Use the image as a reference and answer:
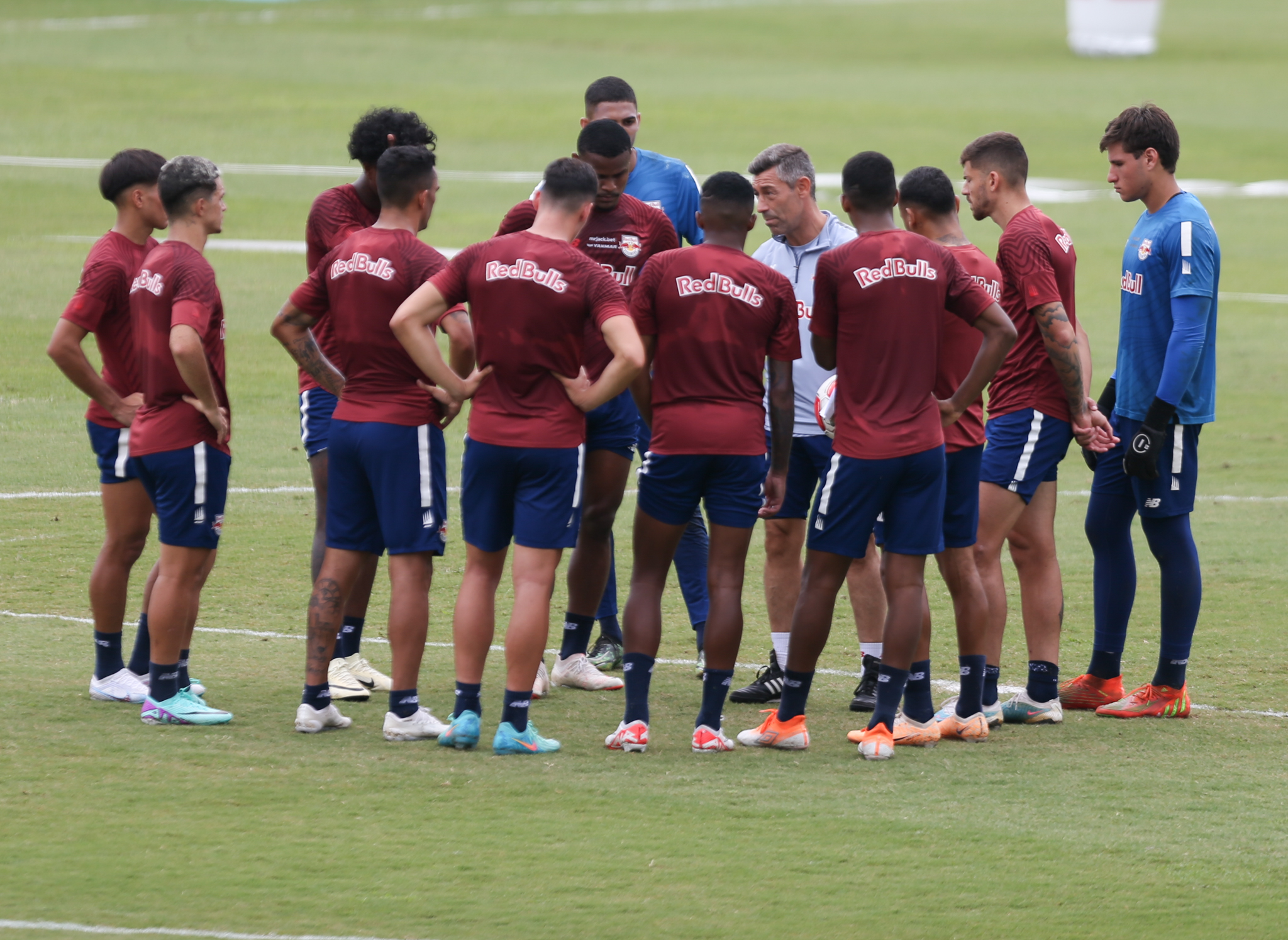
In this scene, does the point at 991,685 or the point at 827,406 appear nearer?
the point at 827,406

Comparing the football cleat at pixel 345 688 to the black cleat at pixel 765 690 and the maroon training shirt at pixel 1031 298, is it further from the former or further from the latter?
the maroon training shirt at pixel 1031 298

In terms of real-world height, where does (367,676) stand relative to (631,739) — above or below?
below

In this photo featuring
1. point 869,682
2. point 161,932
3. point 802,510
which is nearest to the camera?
point 161,932

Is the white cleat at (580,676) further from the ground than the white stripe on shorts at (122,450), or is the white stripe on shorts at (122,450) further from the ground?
the white stripe on shorts at (122,450)

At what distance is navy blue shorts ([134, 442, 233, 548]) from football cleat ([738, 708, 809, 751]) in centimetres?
229

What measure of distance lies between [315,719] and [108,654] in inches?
41.3

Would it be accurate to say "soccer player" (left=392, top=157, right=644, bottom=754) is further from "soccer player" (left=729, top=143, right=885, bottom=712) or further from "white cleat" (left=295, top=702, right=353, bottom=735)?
"soccer player" (left=729, top=143, right=885, bottom=712)

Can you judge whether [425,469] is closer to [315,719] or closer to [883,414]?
[315,719]

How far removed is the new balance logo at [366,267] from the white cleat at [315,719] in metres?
1.70

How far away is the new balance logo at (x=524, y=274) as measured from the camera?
21.2ft

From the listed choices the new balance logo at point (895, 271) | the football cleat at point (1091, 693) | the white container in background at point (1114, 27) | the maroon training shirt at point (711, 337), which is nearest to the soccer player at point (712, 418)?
the maroon training shirt at point (711, 337)

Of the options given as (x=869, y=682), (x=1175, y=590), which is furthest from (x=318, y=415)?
(x=1175, y=590)

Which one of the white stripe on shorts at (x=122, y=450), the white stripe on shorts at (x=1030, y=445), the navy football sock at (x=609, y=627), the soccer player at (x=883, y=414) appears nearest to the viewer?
the soccer player at (x=883, y=414)

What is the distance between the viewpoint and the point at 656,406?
6840mm
